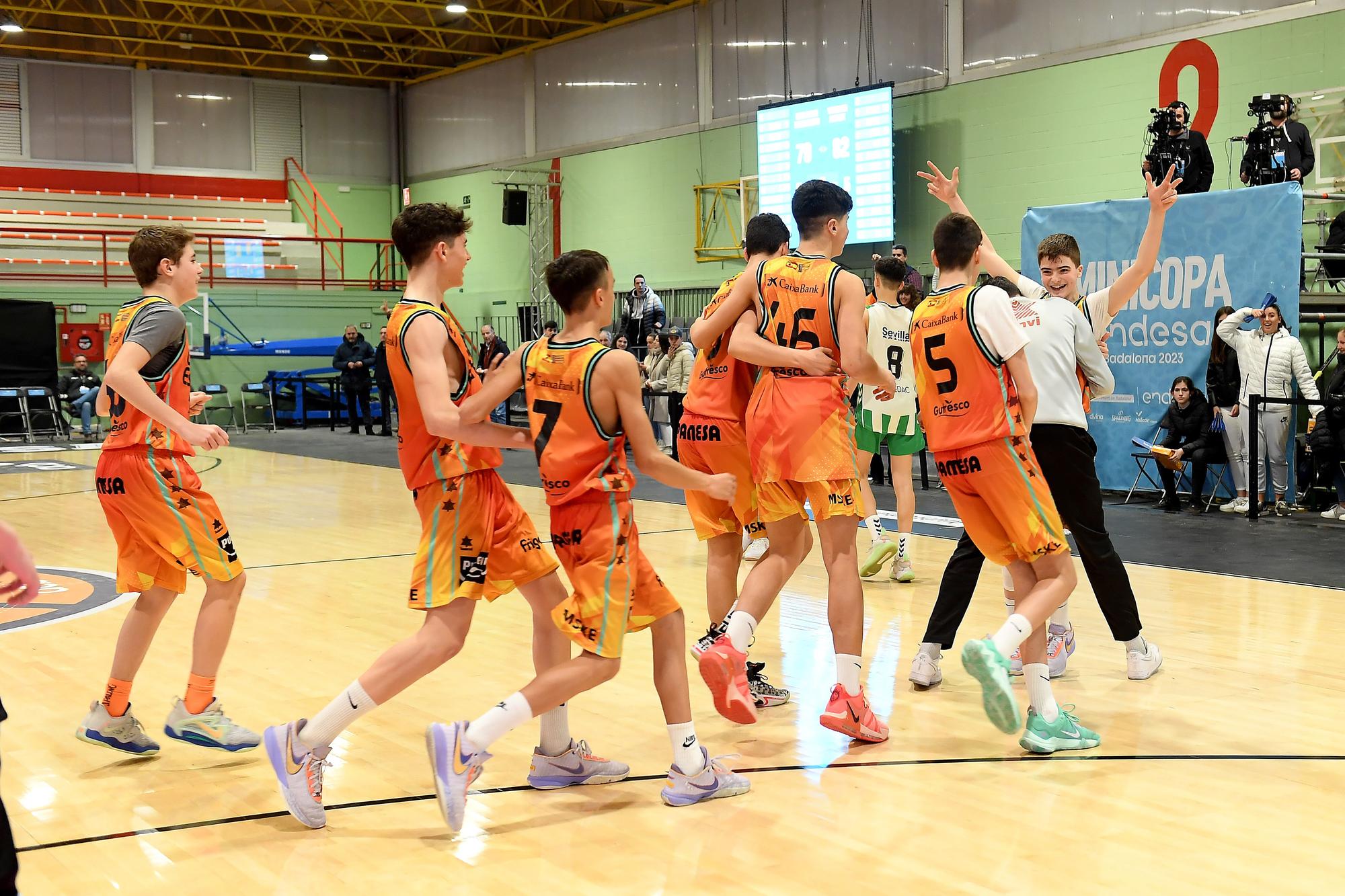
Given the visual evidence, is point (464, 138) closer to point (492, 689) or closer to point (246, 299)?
point (246, 299)

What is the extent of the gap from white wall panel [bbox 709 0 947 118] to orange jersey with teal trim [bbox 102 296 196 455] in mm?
14492

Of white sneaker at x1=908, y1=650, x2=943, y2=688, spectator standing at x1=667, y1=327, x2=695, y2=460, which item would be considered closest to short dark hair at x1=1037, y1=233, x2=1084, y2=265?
white sneaker at x1=908, y1=650, x2=943, y2=688

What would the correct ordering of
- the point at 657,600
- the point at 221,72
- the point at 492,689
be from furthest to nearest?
the point at 221,72
the point at 492,689
the point at 657,600

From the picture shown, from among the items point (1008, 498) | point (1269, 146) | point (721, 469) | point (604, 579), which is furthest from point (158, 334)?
point (1269, 146)

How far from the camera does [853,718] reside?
4.10 metres

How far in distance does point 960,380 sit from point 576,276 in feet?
4.43

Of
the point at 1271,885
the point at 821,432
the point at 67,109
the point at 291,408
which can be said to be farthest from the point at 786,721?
the point at 67,109

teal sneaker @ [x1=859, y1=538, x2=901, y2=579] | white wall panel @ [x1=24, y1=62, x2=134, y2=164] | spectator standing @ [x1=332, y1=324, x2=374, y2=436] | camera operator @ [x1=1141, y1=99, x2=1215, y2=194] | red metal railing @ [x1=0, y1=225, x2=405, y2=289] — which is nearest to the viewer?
teal sneaker @ [x1=859, y1=538, x2=901, y2=579]

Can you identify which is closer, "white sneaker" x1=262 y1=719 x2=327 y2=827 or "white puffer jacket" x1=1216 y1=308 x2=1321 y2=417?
"white sneaker" x1=262 y1=719 x2=327 y2=827

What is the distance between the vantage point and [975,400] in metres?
4.04

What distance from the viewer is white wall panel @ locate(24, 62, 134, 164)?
25250 millimetres

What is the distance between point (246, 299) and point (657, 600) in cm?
2163

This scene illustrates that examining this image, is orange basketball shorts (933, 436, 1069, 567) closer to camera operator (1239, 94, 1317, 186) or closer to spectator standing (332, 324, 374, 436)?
camera operator (1239, 94, 1317, 186)

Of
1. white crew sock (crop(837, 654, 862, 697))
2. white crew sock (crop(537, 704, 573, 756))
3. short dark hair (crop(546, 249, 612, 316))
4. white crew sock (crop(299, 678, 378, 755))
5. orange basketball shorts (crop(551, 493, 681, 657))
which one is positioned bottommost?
white crew sock (crop(537, 704, 573, 756))
